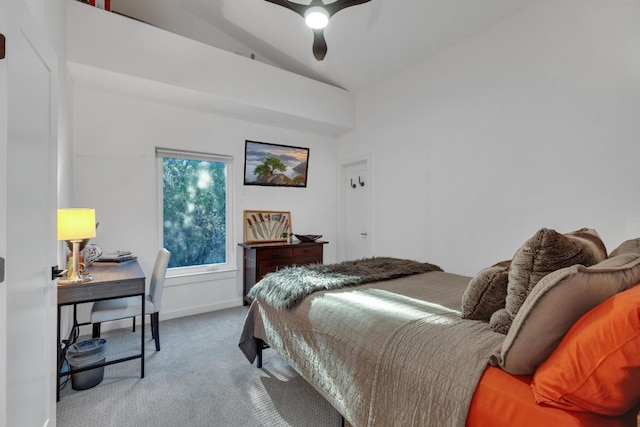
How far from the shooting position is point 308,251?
4.20 metres

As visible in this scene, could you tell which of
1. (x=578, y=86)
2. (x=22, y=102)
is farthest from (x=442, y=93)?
(x=22, y=102)

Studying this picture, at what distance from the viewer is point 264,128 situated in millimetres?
4316

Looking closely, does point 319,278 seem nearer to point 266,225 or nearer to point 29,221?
point 29,221

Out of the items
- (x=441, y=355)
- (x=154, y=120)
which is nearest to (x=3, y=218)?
(x=441, y=355)

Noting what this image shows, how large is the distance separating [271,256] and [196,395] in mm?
1940

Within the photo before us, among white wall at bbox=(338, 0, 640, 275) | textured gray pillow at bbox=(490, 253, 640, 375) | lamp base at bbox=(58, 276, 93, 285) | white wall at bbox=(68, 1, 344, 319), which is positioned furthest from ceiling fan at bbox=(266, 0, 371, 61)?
lamp base at bbox=(58, 276, 93, 285)

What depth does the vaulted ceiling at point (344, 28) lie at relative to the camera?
297cm

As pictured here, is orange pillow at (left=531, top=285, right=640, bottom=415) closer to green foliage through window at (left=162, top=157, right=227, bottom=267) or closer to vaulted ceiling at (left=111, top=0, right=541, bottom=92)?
vaulted ceiling at (left=111, top=0, right=541, bottom=92)

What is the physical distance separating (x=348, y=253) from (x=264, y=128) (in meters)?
2.35

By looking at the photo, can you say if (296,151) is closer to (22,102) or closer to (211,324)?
(211,324)

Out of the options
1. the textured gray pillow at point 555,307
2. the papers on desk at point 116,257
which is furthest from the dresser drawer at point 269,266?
the textured gray pillow at point 555,307

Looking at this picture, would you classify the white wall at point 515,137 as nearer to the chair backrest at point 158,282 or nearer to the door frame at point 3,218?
the chair backrest at point 158,282

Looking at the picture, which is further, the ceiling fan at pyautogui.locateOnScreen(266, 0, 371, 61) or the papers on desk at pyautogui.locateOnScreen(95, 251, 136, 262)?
the papers on desk at pyautogui.locateOnScreen(95, 251, 136, 262)

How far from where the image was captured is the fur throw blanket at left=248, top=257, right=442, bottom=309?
2.01m
